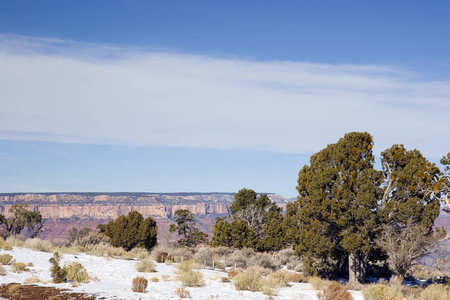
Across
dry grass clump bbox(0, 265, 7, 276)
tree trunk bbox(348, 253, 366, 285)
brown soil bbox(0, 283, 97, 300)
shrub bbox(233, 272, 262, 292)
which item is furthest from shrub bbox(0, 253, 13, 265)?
tree trunk bbox(348, 253, 366, 285)

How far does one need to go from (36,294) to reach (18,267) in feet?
15.0

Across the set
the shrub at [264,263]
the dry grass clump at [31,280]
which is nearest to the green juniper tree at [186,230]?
the shrub at [264,263]

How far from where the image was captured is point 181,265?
2125cm

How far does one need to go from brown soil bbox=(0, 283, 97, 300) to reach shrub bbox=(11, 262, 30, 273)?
2.99 m

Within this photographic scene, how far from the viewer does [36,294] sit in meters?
14.6

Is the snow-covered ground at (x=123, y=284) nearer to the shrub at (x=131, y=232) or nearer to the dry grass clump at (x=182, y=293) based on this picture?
the dry grass clump at (x=182, y=293)

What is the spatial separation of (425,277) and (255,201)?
793 inches

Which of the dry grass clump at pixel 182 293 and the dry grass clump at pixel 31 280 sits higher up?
the dry grass clump at pixel 31 280

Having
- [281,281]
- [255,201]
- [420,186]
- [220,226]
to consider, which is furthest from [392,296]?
[255,201]

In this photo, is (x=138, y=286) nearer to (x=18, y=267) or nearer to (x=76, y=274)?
(x=76, y=274)

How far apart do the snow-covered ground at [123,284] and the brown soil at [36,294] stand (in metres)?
0.64

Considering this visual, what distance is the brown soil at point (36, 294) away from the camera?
14086 millimetres

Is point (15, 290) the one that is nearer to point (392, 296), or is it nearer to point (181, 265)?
point (181, 265)

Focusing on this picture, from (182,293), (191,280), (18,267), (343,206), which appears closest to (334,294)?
(182,293)
